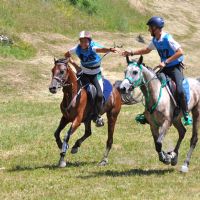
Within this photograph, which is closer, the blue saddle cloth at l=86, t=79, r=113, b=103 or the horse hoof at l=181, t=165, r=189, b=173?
the horse hoof at l=181, t=165, r=189, b=173

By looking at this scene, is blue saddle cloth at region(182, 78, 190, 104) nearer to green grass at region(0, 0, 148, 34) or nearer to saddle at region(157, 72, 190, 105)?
saddle at region(157, 72, 190, 105)

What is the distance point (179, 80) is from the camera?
1255cm

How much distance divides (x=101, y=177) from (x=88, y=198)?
6.52 ft

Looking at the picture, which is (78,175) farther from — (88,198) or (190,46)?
(190,46)

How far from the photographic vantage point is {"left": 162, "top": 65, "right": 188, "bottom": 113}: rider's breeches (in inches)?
492

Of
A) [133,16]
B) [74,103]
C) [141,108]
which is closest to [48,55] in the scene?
[141,108]

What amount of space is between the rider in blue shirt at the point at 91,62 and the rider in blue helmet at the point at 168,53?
4.39 feet

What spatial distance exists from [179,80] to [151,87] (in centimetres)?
82

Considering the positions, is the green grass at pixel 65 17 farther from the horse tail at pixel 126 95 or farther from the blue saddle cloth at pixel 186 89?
the blue saddle cloth at pixel 186 89

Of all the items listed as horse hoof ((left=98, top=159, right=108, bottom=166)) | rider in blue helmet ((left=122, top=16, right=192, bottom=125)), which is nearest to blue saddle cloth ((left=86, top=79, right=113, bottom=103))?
horse hoof ((left=98, top=159, right=108, bottom=166))

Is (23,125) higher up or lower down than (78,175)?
lower down

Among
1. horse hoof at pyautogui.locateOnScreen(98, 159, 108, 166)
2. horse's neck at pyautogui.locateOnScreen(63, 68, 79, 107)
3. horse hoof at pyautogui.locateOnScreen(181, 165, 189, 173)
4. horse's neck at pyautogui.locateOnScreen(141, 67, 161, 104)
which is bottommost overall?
horse hoof at pyautogui.locateOnScreen(98, 159, 108, 166)

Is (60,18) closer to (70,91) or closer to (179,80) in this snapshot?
(70,91)

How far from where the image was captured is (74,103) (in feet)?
42.9
